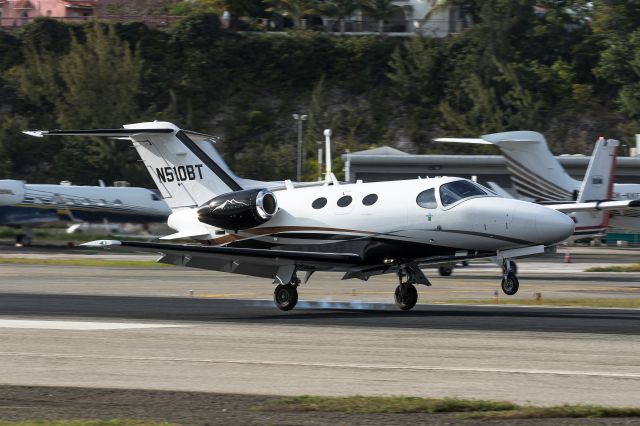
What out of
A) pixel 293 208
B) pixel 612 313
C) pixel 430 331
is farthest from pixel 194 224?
pixel 612 313

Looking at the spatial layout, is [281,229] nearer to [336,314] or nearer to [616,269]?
[336,314]

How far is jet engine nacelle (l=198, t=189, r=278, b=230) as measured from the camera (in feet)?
74.8

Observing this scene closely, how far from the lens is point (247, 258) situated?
21.4m

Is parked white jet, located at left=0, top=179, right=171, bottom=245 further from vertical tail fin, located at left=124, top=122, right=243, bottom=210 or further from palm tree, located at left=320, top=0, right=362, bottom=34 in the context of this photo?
palm tree, located at left=320, top=0, right=362, bottom=34

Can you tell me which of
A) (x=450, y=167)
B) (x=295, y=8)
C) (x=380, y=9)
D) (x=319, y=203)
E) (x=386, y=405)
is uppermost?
(x=295, y=8)

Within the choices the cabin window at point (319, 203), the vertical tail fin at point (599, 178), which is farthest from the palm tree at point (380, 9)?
the cabin window at point (319, 203)

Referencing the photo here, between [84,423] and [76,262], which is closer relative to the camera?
[84,423]

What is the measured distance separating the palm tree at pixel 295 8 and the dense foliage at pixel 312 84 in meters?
4.10

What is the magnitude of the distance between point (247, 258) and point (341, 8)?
78.2m

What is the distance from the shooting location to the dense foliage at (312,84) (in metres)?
84.6

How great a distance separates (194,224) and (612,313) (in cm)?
937

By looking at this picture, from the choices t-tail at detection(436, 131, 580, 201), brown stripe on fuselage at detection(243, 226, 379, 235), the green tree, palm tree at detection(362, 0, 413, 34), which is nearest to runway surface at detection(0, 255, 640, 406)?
brown stripe on fuselage at detection(243, 226, 379, 235)

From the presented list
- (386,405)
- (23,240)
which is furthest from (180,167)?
(23,240)

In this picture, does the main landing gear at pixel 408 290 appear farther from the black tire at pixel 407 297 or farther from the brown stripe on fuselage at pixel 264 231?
the brown stripe on fuselage at pixel 264 231
